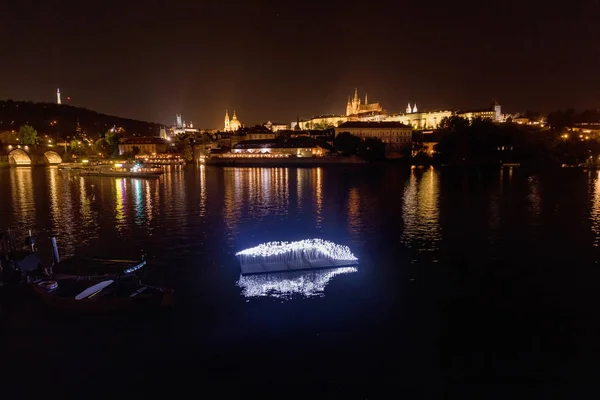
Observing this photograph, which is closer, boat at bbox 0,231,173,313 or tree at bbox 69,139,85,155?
boat at bbox 0,231,173,313

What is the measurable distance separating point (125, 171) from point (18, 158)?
37882 mm

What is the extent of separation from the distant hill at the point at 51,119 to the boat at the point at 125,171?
5393 centimetres

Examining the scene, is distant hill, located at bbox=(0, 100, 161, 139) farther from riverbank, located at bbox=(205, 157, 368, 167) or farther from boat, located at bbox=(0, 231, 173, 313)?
boat, located at bbox=(0, 231, 173, 313)

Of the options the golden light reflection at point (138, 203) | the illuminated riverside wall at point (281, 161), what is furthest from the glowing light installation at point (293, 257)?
the illuminated riverside wall at point (281, 161)

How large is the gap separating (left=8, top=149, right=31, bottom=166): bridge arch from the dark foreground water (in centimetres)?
6535

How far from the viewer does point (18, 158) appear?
79.3m

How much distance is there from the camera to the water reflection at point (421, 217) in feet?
60.8

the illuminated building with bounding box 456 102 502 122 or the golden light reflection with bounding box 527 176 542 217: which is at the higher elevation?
the illuminated building with bounding box 456 102 502 122

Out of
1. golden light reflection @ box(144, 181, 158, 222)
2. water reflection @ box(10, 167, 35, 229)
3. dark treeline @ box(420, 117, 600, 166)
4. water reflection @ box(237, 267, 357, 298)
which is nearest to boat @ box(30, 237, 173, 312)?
water reflection @ box(237, 267, 357, 298)

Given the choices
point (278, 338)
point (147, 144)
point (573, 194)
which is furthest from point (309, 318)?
point (147, 144)

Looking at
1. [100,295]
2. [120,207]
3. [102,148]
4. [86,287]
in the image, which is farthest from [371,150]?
[100,295]

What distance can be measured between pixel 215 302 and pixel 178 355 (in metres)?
2.55

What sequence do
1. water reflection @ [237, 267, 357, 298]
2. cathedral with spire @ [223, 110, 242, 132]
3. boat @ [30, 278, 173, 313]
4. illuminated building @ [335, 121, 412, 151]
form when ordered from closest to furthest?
boat @ [30, 278, 173, 313] < water reflection @ [237, 267, 357, 298] < illuminated building @ [335, 121, 412, 151] < cathedral with spire @ [223, 110, 242, 132]

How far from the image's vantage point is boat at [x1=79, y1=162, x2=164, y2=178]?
51.9m
